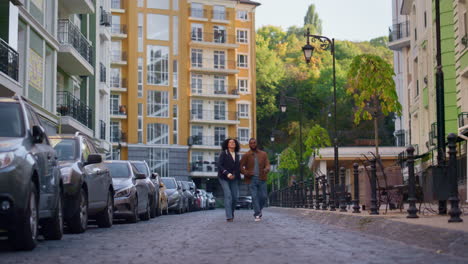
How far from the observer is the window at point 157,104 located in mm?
83125

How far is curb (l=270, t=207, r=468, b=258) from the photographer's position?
8.59m

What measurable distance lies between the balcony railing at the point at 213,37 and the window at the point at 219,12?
172cm

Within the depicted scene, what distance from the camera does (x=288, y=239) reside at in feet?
36.5

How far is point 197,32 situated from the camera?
8662 cm

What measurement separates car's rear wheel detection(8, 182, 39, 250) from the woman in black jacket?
8.85 meters

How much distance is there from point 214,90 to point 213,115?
2679 millimetres

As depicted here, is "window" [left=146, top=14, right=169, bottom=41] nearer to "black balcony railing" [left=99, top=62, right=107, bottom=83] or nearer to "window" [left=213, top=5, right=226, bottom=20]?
"window" [left=213, top=5, right=226, bottom=20]

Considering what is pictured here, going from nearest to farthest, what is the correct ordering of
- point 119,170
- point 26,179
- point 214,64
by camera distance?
point 26,179 < point 119,170 < point 214,64

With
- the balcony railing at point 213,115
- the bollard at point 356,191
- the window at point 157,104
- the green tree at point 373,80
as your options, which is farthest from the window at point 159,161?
the bollard at point 356,191

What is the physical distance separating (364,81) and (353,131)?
49.3 m

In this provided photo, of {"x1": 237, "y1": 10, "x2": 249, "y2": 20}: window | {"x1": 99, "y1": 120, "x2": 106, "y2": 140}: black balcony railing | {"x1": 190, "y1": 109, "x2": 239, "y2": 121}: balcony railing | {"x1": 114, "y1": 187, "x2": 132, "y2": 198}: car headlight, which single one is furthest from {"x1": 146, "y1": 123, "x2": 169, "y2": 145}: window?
{"x1": 114, "y1": 187, "x2": 132, "y2": 198}: car headlight

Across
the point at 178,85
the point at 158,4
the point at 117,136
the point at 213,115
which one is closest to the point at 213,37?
the point at 178,85

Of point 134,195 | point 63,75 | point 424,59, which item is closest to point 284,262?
point 134,195

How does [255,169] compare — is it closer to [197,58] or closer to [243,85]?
[197,58]
